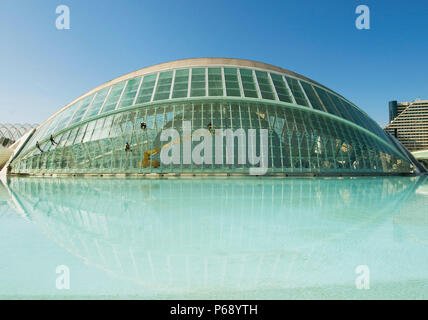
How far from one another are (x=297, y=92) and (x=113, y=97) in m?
19.0

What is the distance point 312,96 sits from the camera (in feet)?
86.2

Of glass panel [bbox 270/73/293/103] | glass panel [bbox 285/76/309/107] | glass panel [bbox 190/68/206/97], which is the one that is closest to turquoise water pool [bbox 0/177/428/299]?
glass panel [bbox 190/68/206/97]

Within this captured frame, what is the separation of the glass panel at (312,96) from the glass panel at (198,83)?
10.9 m

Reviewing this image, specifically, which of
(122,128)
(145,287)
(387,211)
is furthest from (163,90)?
(145,287)

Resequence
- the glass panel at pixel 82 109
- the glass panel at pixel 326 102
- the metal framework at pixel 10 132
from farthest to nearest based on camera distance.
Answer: the metal framework at pixel 10 132 → the glass panel at pixel 82 109 → the glass panel at pixel 326 102

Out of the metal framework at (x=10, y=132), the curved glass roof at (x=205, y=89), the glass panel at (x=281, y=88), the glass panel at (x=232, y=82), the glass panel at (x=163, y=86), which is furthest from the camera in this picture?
the metal framework at (x=10, y=132)

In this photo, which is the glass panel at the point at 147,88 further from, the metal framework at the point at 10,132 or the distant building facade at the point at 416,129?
the distant building facade at the point at 416,129

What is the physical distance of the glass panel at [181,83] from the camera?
935 inches

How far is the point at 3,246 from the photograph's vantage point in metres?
4.26

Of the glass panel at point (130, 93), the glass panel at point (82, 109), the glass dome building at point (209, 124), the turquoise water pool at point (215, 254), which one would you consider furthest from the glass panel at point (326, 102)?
the glass panel at point (82, 109)

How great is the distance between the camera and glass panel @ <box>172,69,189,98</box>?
23750 millimetres

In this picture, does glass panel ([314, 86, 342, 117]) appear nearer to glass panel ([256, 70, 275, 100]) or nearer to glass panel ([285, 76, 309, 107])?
glass panel ([285, 76, 309, 107])
